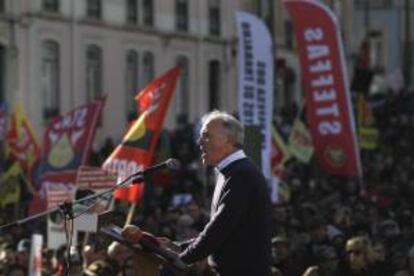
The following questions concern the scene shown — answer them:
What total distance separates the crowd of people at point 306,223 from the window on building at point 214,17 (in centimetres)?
561

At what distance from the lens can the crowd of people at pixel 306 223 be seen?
40.7 ft

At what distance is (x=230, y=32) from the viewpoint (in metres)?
46.3

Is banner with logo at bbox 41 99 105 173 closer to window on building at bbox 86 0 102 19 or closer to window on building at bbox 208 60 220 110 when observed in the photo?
window on building at bbox 86 0 102 19

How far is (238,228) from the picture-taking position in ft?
25.8

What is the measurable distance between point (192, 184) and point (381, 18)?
41.6 meters

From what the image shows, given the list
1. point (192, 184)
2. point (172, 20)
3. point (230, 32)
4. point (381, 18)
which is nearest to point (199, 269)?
point (192, 184)

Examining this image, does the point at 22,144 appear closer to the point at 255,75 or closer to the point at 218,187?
the point at 255,75

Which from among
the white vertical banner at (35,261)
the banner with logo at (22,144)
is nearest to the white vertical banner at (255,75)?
the banner with logo at (22,144)

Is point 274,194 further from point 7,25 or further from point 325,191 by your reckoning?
point 7,25

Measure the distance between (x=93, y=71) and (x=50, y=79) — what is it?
2.20 metres

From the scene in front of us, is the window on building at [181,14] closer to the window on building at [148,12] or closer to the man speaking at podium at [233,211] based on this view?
the window on building at [148,12]

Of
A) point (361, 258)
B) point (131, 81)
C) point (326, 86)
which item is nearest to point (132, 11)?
point (131, 81)

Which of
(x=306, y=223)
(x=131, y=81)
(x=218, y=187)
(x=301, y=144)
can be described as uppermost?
(x=218, y=187)

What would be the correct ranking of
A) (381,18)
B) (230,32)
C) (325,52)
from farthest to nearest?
(381,18), (230,32), (325,52)
